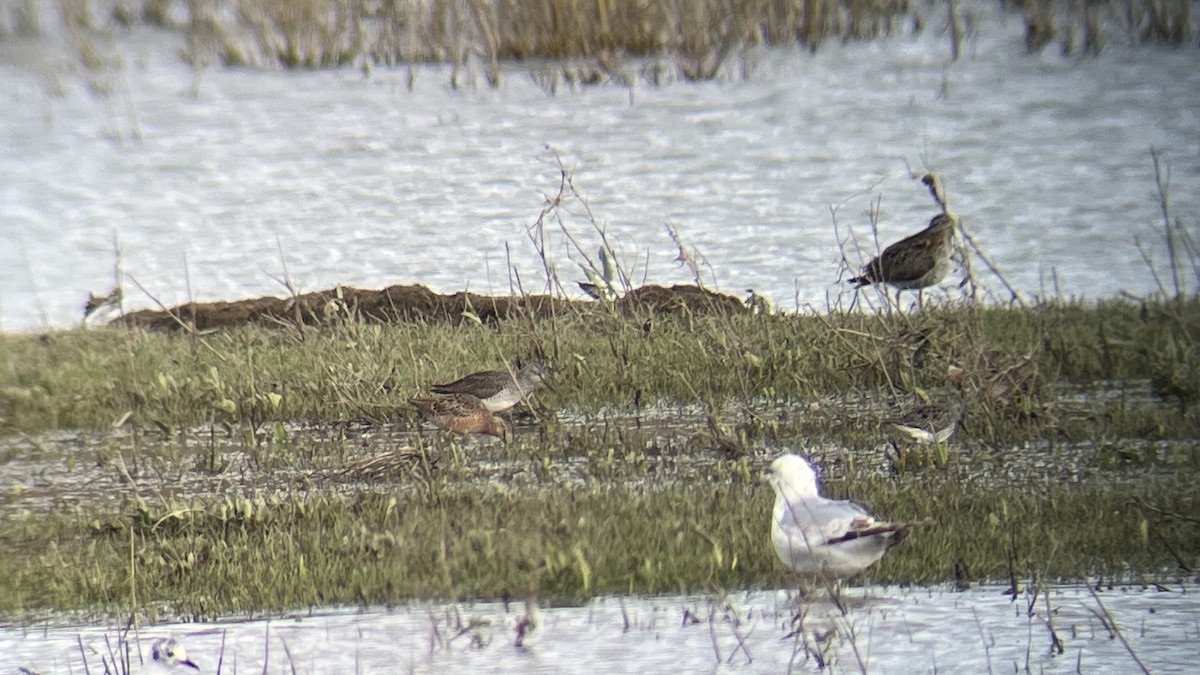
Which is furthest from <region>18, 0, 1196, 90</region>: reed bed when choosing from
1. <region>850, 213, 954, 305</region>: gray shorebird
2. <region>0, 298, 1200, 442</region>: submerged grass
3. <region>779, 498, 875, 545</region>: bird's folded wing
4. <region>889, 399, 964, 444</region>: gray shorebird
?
<region>779, 498, 875, 545</region>: bird's folded wing

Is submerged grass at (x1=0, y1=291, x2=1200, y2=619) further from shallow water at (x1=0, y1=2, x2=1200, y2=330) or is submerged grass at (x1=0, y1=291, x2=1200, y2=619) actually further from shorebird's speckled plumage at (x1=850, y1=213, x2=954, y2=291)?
shallow water at (x1=0, y1=2, x2=1200, y2=330)

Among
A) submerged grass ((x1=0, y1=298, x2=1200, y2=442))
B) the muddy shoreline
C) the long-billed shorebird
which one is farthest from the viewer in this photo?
the muddy shoreline

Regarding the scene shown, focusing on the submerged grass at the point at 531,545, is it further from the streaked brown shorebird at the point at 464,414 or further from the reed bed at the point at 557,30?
the reed bed at the point at 557,30

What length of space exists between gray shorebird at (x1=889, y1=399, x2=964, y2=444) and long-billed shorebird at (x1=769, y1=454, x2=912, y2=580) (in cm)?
140

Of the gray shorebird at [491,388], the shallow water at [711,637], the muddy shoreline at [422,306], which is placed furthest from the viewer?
the muddy shoreline at [422,306]

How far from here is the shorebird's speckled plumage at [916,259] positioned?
7.07 m

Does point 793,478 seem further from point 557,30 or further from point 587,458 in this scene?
point 557,30

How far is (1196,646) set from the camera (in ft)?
11.8

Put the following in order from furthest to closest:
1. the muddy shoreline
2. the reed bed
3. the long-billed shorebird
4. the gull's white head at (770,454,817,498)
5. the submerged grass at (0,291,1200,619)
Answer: the reed bed < the muddy shoreline < the submerged grass at (0,291,1200,619) < the gull's white head at (770,454,817,498) < the long-billed shorebird

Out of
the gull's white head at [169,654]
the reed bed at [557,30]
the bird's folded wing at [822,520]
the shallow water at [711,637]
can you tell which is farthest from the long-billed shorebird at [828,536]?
the reed bed at [557,30]

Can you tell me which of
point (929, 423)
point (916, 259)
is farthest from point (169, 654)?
point (916, 259)

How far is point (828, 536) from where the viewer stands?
155 inches

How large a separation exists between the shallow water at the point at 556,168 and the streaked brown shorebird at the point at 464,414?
1196mm

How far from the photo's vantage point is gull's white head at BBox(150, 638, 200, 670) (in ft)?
12.0
